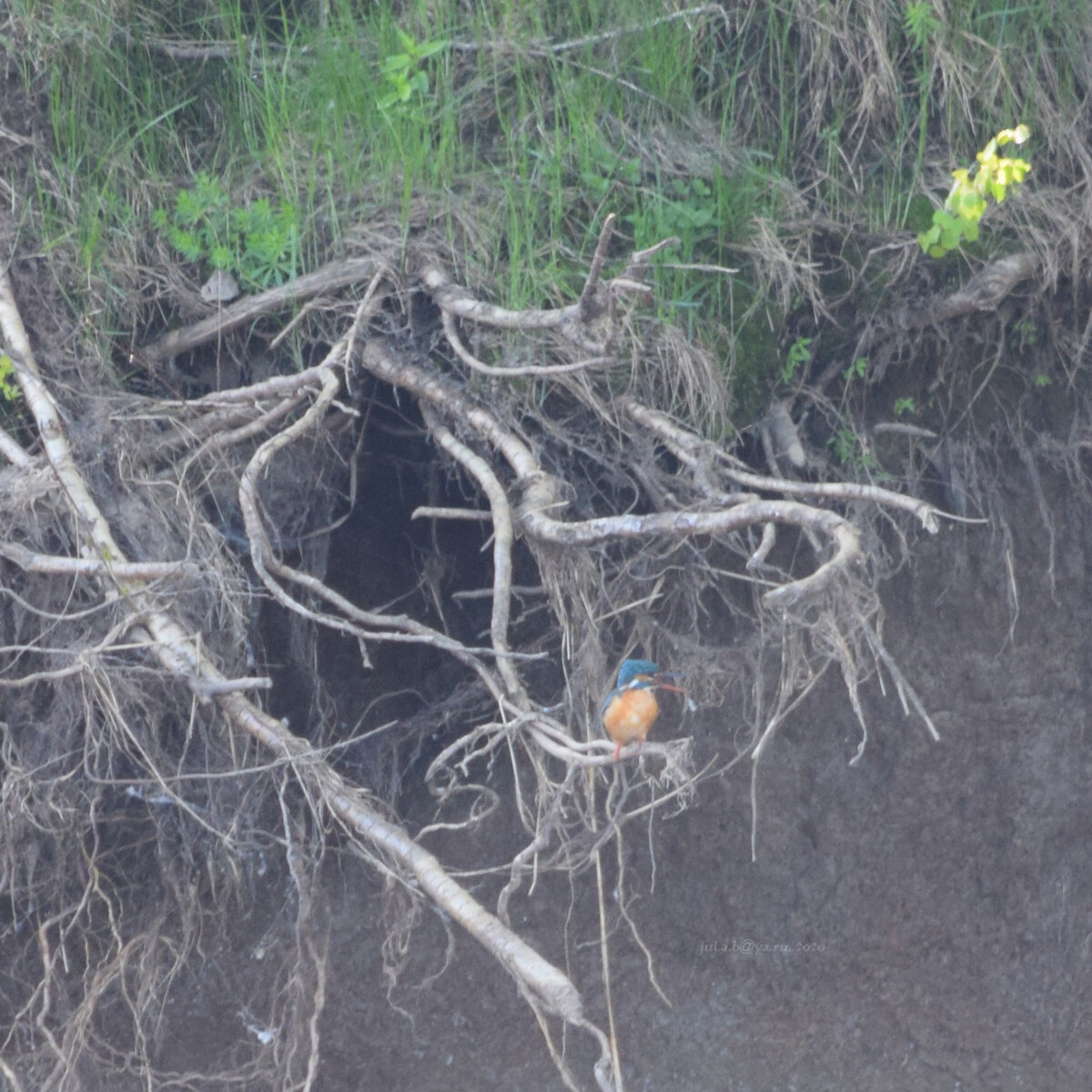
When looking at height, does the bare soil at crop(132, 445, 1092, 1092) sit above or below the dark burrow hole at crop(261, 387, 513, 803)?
below

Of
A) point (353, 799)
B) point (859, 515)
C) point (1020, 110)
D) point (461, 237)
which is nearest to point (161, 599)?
point (353, 799)

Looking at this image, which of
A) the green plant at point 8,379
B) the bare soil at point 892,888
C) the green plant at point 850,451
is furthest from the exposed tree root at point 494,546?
the bare soil at point 892,888

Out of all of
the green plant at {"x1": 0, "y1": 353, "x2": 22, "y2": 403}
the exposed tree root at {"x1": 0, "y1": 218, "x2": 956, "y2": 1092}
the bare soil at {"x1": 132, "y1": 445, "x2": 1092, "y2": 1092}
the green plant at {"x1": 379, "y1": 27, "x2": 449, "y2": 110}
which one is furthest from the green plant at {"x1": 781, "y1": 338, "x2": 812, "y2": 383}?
the green plant at {"x1": 0, "y1": 353, "x2": 22, "y2": 403}

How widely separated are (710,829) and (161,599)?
5.80 ft

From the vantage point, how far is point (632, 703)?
8.48ft

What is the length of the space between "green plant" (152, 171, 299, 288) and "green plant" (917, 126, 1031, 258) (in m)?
1.43

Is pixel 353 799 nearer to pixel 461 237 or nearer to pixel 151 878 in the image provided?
pixel 151 878

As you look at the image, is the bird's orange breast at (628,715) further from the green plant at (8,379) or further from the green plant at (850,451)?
the green plant at (8,379)

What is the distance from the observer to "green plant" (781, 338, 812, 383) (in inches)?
115

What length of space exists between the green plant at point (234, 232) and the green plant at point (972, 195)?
4.70 feet

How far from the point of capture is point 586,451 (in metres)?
2.63

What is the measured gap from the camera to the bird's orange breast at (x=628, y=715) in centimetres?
254

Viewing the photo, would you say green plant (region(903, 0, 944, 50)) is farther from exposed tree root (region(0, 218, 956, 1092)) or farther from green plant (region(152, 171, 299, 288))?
green plant (region(152, 171, 299, 288))

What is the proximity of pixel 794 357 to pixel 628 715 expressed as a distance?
1007 mm
